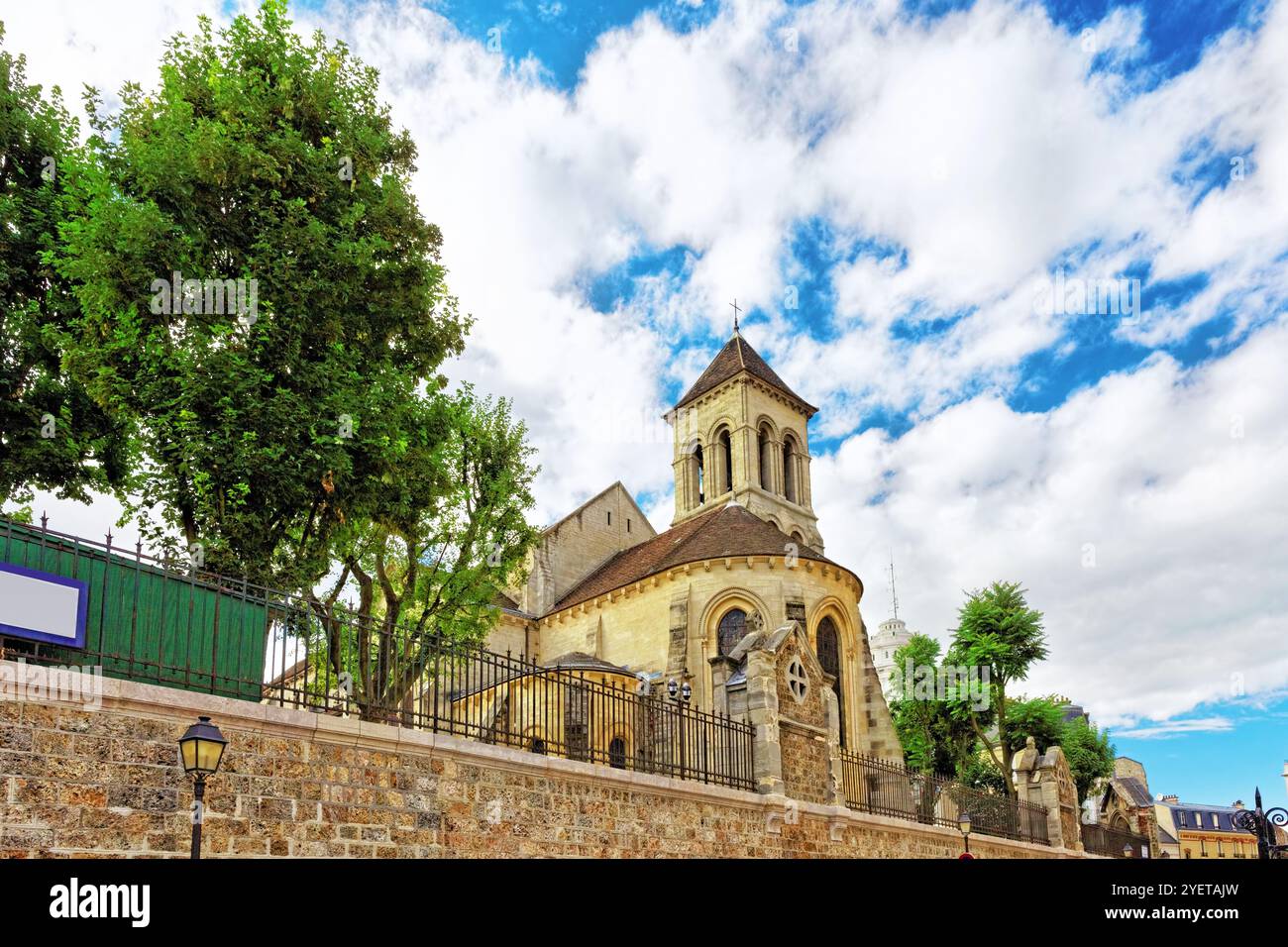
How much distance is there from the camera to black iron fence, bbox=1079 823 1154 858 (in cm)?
2869

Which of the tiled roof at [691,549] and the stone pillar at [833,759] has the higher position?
the tiled roof at [691,549]

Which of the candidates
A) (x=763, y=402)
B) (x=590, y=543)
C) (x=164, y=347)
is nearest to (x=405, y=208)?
(x=164, y=347)

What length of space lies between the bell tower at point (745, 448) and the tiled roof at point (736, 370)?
0.06 meters

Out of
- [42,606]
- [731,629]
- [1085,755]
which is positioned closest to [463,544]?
[731,629]

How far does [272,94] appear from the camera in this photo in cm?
1368

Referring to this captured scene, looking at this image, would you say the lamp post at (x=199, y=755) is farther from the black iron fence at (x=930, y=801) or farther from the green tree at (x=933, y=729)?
the green tree at (x=933, y=729)

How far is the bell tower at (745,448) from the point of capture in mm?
41031

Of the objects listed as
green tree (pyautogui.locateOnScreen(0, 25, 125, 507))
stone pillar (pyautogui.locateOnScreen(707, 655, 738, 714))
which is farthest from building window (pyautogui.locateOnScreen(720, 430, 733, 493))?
green tree (pyautogui.locateOnScreen(0, 25, 125, 507))

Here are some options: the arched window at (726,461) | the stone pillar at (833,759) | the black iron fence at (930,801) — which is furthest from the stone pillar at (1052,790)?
the arched window at (726,461)

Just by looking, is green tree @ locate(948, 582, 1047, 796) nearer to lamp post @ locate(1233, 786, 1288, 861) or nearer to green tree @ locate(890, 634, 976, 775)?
green tree @ locate(890, 634, 976, 775)

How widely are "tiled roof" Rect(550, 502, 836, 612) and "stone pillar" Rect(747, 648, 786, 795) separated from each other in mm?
14418
